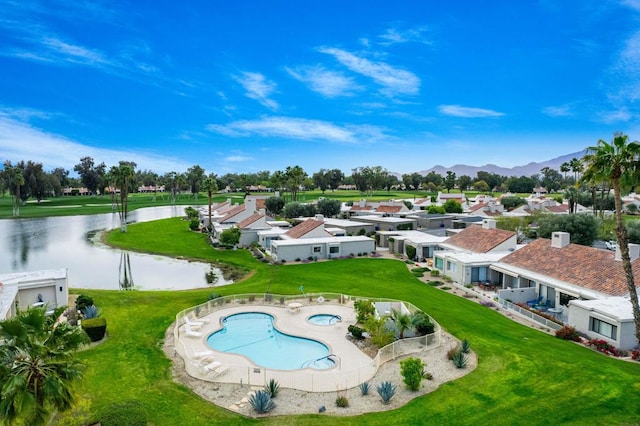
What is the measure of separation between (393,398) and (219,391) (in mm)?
8415

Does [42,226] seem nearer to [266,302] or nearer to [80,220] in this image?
[80,220]

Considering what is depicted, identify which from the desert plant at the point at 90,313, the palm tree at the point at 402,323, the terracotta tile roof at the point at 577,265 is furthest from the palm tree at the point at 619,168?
the desert plant at the point at 90,313

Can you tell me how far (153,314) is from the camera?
3069 centimetres

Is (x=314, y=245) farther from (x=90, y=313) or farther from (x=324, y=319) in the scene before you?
(x=90, y=313)

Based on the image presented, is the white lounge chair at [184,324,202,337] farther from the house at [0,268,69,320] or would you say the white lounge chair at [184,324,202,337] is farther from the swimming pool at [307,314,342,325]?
the house at [0,268,69,320]

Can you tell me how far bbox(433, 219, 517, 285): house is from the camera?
133 ft

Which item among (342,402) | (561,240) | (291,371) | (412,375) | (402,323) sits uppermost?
(561,240)

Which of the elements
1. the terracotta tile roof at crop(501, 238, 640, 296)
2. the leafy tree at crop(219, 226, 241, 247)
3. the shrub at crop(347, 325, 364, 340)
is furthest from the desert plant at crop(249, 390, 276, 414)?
the leafy tree at crop(219, 226, 241, 247)

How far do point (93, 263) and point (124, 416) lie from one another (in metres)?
43.9

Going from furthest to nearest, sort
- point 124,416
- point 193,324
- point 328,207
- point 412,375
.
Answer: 1. point 328,207
2. point 193,324
3. point 412,375
4. point 124,416

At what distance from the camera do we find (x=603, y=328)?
84.1 ft

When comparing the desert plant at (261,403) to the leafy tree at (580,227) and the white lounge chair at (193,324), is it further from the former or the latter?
the leafy tree at (580,227)

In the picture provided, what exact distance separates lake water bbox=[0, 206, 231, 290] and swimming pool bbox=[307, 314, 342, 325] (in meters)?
16.7

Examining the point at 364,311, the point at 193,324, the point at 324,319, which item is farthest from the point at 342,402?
the point at 193,324
